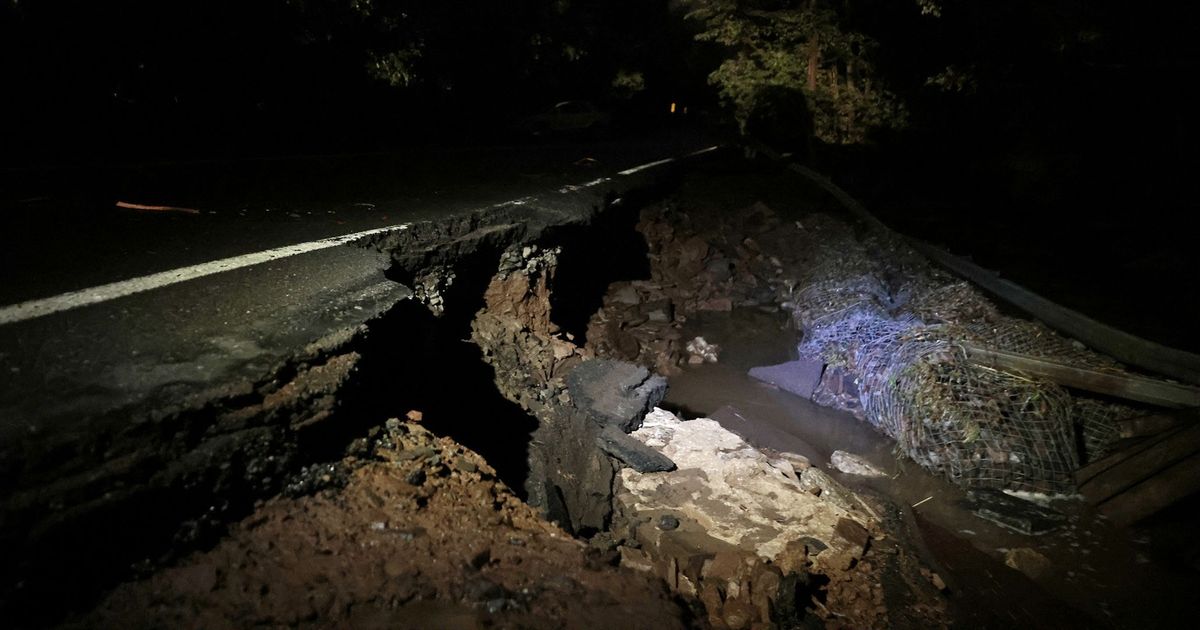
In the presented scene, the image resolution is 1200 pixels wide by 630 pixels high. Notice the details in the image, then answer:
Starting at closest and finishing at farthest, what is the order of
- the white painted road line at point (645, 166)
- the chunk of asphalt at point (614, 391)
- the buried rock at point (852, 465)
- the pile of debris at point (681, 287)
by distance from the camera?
1. the chunk of asphalt at point (614, 391)
2. the buried rock at point (852, 465)
3. the pile of debris at point (681, 287)
4. the white painted road line at point (645, 166)

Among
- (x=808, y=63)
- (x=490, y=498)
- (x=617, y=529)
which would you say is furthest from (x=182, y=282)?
(x=808, y=63)

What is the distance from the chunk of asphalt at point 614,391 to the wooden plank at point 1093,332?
372cm

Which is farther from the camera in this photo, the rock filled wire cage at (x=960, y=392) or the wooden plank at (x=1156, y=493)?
the rock filled wire cage at (x=960, y=392)

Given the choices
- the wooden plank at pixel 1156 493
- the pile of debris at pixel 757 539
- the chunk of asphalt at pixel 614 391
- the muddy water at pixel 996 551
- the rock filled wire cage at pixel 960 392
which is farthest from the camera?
the chunk of asphalt at pixel 614 391

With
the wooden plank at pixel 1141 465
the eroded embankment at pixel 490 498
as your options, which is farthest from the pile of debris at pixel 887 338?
the eroded embankment at pixel 490 498

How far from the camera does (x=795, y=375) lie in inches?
226

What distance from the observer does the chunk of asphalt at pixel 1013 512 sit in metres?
3.86

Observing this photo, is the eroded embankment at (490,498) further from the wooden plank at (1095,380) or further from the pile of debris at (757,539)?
the wooden plank at (1095,380)

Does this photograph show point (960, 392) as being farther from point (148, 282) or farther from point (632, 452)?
point (148, 282)

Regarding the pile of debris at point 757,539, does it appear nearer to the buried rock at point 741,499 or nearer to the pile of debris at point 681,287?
the buried rock at point 741,499

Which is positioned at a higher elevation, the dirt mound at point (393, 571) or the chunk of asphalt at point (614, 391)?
the dirt mound at point (393, 571)

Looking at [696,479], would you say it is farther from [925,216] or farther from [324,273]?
[925,216]

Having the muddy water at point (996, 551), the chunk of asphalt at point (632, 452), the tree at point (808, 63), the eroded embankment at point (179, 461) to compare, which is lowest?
the muddy water at point (996, 551)

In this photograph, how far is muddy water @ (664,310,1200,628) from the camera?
327cm
